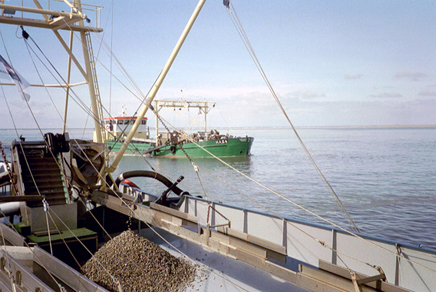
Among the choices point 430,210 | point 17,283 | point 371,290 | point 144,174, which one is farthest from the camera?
point 430,210

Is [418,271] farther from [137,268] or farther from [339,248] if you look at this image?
[137,268]

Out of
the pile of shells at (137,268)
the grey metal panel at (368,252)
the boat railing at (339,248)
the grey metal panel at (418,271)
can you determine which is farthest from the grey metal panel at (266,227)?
the grey metal panel at (418,271)

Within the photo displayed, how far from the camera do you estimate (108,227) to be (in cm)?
1111

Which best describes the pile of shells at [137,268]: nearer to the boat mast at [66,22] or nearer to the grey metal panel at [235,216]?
the grey metal panel at [235,216]

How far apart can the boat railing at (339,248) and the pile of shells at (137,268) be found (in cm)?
115

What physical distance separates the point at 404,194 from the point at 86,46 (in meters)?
20.4

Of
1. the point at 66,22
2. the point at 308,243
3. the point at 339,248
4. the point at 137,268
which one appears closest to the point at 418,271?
the point at 339,248

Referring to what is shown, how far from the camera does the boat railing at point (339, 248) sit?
705cm

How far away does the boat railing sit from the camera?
7.05m

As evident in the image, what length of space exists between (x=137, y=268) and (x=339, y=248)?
4.44 meters

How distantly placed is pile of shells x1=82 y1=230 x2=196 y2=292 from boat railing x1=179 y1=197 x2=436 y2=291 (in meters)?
1.15

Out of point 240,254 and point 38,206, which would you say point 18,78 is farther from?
point 240,254

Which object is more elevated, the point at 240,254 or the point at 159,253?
the point at 240,254

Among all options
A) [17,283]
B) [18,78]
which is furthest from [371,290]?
[18,78]
